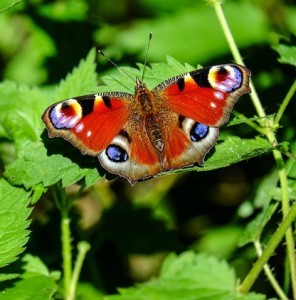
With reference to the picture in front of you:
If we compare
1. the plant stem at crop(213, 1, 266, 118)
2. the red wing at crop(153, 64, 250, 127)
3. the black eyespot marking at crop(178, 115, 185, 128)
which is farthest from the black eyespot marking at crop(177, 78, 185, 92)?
the plant stem at crop(213, 1, 266, 118)

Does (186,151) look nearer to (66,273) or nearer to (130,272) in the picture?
(66,273)

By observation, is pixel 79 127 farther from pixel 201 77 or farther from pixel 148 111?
pixel 201 77

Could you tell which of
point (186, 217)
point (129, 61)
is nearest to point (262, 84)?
point (129, 61)

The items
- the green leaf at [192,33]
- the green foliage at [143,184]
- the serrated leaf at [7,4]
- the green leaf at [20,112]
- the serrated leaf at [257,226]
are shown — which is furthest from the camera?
the green leaf at [192,33]

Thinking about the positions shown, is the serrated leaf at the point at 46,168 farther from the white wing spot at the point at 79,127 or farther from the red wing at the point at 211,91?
the red wing at the point at 211,91

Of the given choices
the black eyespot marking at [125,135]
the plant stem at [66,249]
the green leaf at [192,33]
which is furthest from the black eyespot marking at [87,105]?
the green leaf at [192,33]

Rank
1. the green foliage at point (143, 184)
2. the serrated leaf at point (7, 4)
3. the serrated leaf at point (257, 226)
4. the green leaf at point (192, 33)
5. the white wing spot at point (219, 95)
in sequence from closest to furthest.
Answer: the serrated leaf at point (7, 4) → the white wing spot at point (219, 95) → the green foliage at point (143, 184) → the serrated leaf at point (257, 226) → the green leaf at point (192, 33)
